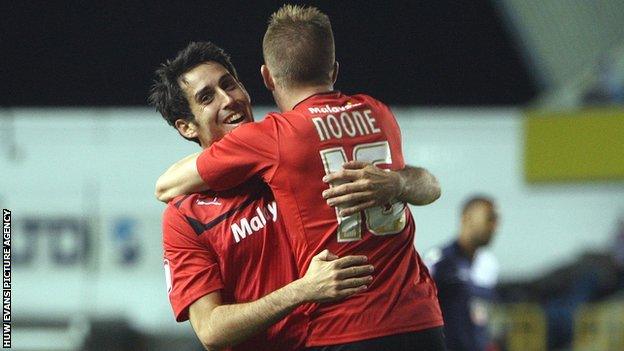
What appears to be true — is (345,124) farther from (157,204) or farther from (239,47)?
(239,47)

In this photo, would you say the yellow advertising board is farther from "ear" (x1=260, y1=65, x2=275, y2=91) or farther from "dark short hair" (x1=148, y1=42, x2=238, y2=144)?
"ear" (x1=260, y1=65, x2=275, y2=91)

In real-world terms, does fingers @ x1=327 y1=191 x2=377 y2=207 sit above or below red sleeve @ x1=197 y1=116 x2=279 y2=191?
below

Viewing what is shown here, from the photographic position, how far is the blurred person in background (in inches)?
278

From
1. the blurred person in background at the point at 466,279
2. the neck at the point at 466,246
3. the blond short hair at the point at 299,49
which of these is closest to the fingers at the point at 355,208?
the blond short hair at the point at 299,49

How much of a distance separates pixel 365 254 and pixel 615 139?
9.95 meters

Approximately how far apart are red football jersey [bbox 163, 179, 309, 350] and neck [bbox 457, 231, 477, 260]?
3.87 metres

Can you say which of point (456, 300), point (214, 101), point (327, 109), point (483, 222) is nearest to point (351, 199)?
point (327, 109)

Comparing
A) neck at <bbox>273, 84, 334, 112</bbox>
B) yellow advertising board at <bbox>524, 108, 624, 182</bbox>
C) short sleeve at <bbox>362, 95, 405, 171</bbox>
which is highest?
yellow advertising board at <bbox>524, 108, 624, 182</bbox>

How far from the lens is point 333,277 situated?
3.39m

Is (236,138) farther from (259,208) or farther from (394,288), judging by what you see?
(394,288)

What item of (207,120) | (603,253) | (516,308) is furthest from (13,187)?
(207,120)

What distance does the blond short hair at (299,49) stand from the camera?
3586 millimetres

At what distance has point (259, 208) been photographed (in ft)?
12.3

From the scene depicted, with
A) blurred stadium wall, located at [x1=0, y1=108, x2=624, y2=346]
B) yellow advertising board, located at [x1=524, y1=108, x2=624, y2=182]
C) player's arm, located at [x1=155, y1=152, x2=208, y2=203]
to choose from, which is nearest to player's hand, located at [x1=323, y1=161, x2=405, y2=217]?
player's arm, located at [x1=155, y1=152, x2=208, y2=203]
